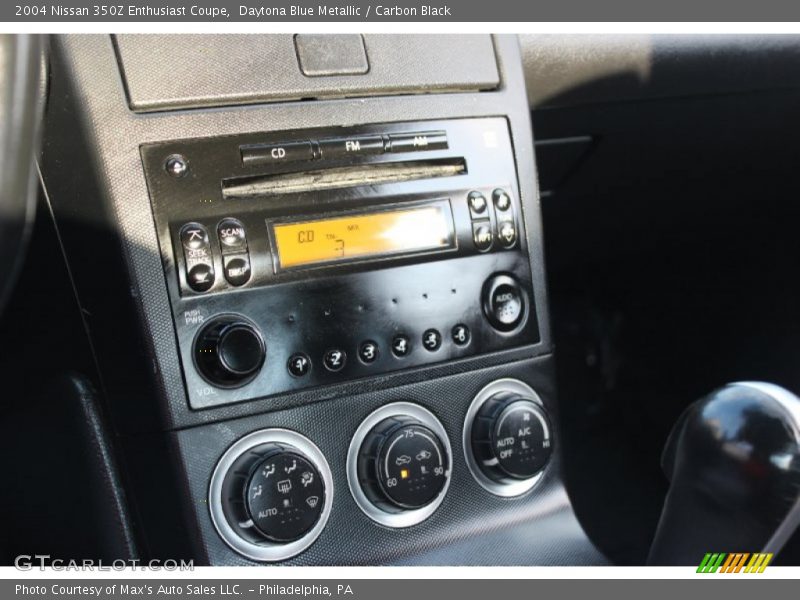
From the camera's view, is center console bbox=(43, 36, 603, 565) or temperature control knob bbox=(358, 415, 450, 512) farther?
temperature control knob bbox=(358, 415, 450, 512)

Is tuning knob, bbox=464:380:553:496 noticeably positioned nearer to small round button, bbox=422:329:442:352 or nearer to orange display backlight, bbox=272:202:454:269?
small round button, bbox=422:329:442:352

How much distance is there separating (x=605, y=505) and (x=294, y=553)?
104cm

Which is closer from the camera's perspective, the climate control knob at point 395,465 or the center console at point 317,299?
the center console at point 317,299

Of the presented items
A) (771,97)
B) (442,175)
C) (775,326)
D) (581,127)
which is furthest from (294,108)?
(775,326)

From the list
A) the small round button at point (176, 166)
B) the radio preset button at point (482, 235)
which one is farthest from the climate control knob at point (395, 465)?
the small round button at point (176, 166)

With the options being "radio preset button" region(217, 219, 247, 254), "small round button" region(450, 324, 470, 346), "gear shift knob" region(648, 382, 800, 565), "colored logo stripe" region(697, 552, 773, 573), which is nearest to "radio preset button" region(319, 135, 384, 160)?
"radio preset button" region(217, 219, 247, 254)

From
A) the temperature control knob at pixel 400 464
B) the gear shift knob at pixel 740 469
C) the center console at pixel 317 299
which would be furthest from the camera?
the temperature control knob at pixel 400 464

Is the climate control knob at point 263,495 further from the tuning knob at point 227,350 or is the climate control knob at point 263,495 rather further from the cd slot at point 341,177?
the cd slot at point 341,177

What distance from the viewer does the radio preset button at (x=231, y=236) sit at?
1.00m

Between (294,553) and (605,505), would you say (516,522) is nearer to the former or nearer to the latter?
(294,553)

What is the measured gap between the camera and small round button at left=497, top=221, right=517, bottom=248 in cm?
117

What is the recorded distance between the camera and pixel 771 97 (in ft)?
5.18

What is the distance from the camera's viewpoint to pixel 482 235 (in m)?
1.15

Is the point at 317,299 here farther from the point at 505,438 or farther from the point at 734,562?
the point at 734,562
